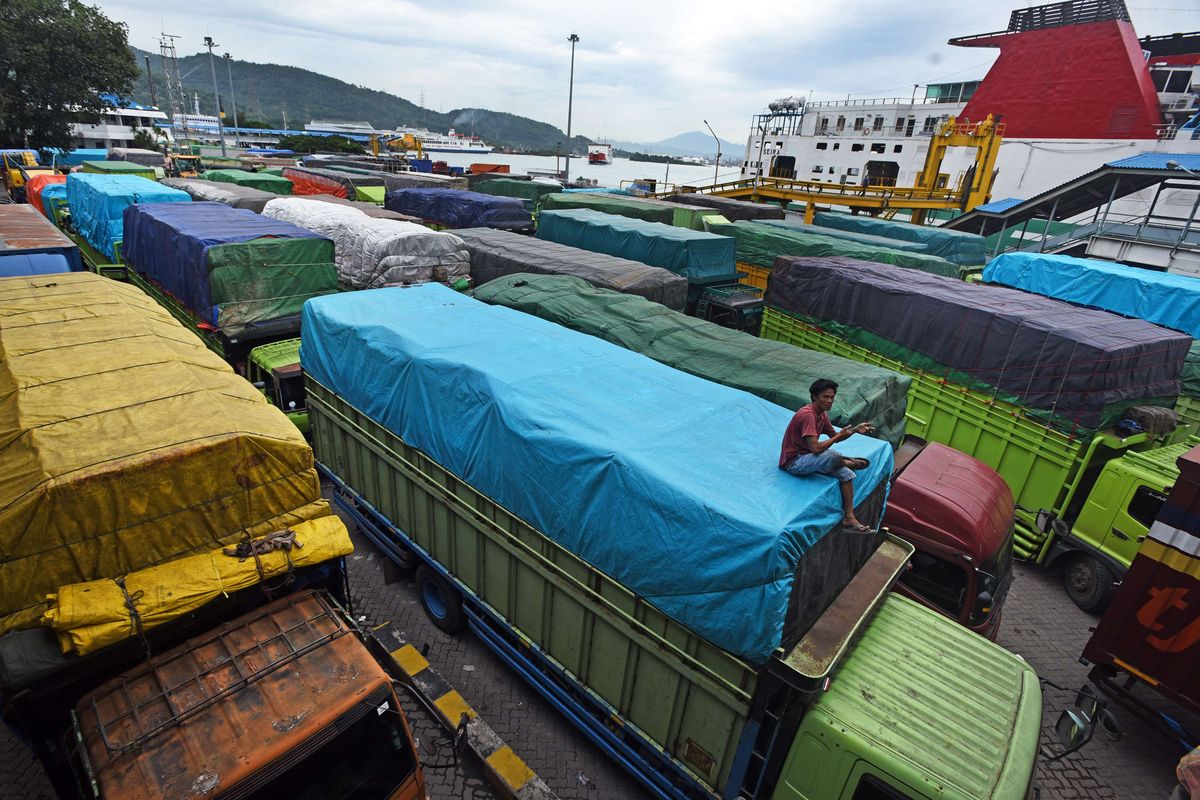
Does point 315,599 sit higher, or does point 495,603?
point 315,599

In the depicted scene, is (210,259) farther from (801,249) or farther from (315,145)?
(315,145)

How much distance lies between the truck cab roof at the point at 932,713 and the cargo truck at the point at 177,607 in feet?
10.2

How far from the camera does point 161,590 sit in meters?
3.97

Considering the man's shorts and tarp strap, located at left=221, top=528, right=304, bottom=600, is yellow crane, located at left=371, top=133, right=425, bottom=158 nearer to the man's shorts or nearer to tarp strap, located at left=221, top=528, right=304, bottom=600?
tarp strap, located at left=221, top=528, right=304, bottom=600

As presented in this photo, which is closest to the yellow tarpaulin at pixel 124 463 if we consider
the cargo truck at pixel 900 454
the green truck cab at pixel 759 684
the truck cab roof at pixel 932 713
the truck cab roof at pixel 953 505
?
the green truck cab at pixel 759 684

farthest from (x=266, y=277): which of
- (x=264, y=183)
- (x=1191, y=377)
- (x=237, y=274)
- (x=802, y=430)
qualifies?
(x=264, y=183)

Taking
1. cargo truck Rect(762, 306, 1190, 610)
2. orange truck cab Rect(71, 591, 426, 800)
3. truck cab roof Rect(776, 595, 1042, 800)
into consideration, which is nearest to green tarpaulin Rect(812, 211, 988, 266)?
cargo truck Rect(762, 306, 1190, 610)

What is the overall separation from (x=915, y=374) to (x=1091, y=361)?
8.57 ft

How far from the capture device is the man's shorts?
4129 millimetres

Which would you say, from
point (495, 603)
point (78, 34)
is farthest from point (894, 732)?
point (78, 34)

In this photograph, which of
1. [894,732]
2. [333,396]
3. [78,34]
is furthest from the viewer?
[78,34]

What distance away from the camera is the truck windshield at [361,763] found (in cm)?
361

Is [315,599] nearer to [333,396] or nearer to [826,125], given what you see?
[333,396]

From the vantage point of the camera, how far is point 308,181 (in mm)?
30625
